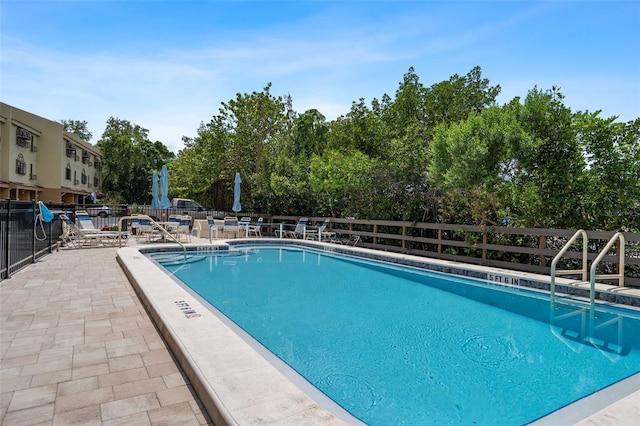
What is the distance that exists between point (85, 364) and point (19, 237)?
5455 mm

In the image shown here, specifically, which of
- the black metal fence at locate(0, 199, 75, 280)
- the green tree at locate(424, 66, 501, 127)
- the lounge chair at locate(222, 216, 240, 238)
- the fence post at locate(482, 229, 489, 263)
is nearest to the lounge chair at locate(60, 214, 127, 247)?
the black metal fence at locate(0, 199, 75, 280)

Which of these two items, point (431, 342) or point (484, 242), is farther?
point (484, 242)

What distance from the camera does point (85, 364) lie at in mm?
3156

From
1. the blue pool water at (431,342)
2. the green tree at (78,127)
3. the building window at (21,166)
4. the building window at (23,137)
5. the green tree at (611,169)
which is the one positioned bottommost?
the blue pool water at (431,342)

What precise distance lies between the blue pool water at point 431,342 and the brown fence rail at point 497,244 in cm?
126

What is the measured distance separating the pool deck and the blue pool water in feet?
2.14

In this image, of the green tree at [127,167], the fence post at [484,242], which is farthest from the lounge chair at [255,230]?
the green tree at [127,167]

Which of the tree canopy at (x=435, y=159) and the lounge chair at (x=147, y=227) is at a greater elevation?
the tree canopy at (x=435, y=159)

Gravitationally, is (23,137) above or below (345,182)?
above

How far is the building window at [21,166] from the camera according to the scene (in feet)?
79.1

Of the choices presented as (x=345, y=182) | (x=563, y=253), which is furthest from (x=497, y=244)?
(x=345, y=182)

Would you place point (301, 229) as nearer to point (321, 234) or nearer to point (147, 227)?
point (321, 234)

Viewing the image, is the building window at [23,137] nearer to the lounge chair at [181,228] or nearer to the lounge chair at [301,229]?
the lounge chair at [181,228]

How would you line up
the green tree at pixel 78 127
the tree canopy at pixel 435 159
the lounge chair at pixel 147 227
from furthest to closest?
the green tree at pixel 78 127 → the lounge chair at pixel 147 227 → the tree canopy at pixel 435 159
